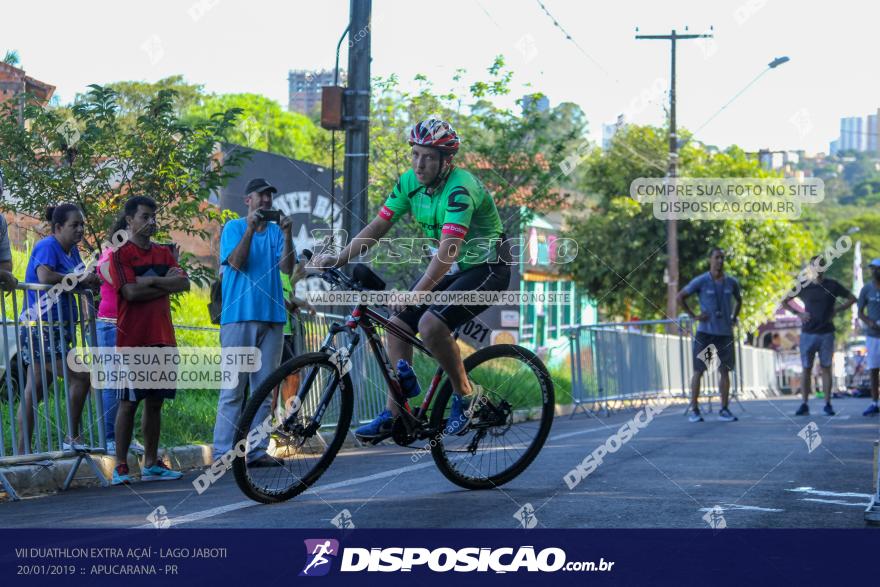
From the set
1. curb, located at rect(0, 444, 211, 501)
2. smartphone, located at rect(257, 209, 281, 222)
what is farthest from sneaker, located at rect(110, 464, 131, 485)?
smartphone, located at rect(257, 209, 281, 222)

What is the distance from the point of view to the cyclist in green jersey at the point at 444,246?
6.80m

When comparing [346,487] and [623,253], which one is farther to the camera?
[623,253]

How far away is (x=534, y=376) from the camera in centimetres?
780

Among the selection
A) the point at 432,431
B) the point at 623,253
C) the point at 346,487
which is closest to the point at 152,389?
the point at 346,487

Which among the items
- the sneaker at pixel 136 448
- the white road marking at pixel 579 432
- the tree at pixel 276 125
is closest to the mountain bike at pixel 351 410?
the sneaker at pixel 136 448

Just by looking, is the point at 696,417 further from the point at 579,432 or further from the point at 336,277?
the point at 336,277

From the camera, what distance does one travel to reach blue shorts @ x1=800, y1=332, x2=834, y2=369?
16.2m

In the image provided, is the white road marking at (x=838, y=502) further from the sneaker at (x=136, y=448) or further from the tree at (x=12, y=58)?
the tree at (x=12, y=58)

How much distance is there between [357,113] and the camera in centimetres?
1323

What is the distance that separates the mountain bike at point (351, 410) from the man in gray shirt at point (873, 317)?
9008 millimetres

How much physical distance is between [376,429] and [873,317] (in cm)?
1063

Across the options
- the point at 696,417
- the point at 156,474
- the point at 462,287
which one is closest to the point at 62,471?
the point at 156,474

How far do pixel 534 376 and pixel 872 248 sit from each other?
9076 centimetres

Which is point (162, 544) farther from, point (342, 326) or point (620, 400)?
point (620, 400)
